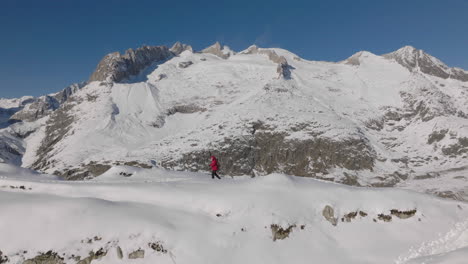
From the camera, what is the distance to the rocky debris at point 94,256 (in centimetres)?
1399

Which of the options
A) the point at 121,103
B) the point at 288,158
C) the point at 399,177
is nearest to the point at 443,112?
the point at 399,177

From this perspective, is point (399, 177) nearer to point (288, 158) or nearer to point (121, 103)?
point (288, 158)

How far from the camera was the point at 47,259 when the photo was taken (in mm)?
13812

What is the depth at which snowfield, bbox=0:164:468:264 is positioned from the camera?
14.4 meters

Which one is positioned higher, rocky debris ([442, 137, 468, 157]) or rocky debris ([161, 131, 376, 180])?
rocky debris ([442, 137, 468, 157])

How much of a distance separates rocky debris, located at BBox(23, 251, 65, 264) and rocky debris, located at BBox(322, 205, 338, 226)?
12.9m

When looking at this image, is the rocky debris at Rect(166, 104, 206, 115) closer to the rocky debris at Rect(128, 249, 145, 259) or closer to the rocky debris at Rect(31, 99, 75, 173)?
the rocky debris at Rect(31, 99, 75, 173)

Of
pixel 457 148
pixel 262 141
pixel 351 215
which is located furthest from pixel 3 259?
pixel 457 148

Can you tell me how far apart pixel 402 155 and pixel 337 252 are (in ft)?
562

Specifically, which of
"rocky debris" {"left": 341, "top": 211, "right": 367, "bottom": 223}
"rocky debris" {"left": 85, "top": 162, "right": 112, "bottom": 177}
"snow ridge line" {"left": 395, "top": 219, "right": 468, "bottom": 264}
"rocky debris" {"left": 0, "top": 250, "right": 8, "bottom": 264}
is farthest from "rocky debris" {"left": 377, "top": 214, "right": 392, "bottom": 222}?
"rocky debris" {"left": 85, "top": 162, "right": 112, "bottom": 177}

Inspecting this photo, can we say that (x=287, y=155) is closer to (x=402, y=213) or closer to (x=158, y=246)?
(x=402, y=213)

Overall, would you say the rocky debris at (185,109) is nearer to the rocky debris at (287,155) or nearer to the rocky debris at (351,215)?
the rocky debris at (287,155)

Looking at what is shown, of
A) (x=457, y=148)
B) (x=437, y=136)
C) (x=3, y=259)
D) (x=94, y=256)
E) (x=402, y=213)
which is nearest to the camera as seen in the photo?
(x=3, y=259)

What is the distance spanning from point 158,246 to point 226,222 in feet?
11.6
